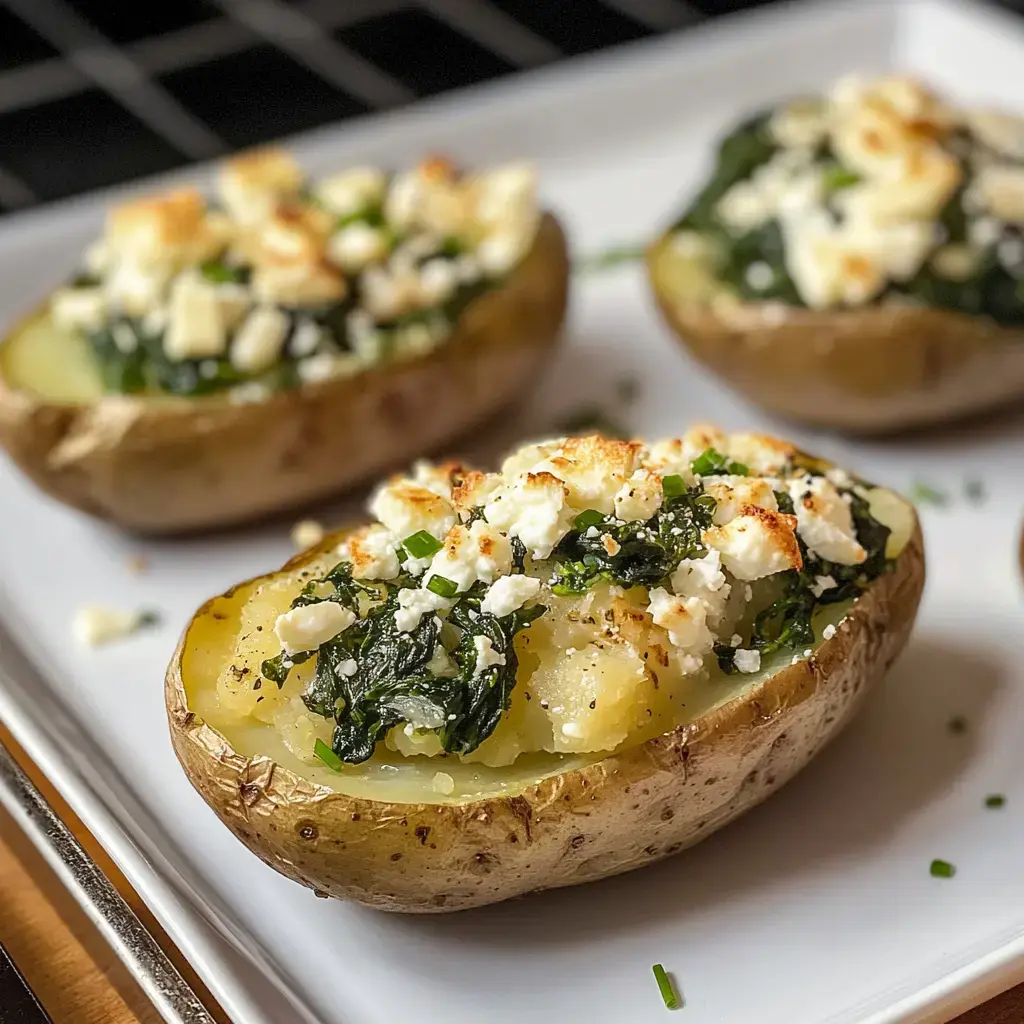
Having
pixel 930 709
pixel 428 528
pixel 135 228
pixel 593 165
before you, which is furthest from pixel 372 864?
pixel 593 165

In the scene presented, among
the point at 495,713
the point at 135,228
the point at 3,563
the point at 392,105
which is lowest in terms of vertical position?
the point at 392,105

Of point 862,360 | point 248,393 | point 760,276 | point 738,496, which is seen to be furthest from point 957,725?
point 248,393

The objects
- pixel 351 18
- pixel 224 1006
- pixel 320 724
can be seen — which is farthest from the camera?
pixel 351 18

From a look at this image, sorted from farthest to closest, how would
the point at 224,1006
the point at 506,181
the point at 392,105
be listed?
the point at 392,105 → the point at 506,181 → the point at 224,1006

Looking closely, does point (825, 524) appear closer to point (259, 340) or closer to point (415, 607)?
point (415, 607)

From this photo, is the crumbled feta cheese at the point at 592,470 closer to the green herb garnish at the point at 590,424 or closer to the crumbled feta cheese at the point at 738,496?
the crumbled feta cheese at the point at 738,496

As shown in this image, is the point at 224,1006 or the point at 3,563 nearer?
the point at 224,1006

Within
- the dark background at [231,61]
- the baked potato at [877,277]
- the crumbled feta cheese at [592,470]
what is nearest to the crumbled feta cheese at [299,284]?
the baked potato at [877,277]

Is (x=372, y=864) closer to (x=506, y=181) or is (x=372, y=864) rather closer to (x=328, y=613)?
(x=328, y=613)
